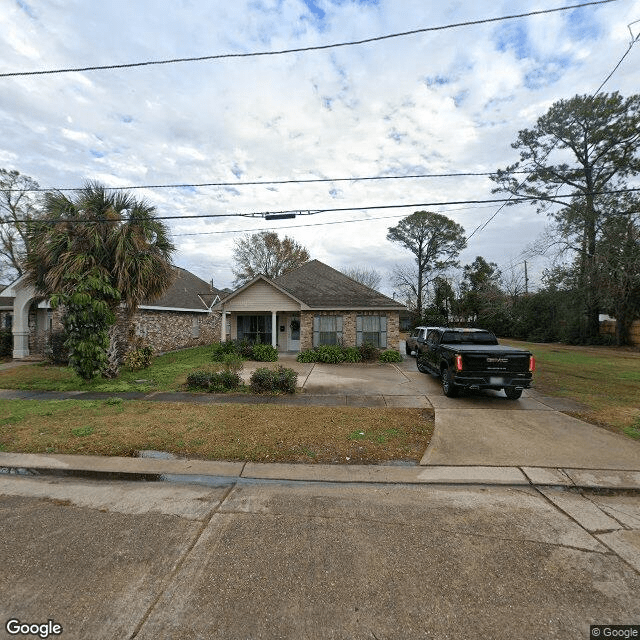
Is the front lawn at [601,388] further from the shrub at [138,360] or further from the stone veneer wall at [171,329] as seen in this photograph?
the stone veneer wall at [171,329]

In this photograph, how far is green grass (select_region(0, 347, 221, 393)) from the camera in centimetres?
950

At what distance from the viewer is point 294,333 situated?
1864 centimetres

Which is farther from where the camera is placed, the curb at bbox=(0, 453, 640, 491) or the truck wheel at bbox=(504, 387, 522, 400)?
the truck wheel at bbox=(504, 387, 522, 400)

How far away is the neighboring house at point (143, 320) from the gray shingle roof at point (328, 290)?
623cm

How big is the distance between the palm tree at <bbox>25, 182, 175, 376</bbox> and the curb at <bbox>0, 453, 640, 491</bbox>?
6.63 metres

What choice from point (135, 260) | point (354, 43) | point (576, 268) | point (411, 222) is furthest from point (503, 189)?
point (135, 260)

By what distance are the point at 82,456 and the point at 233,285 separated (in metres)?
36.0

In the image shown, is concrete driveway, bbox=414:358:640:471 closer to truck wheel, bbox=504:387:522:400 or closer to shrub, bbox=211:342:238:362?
truck wheel, bbox=504:387:522:400

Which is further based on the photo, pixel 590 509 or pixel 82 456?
pixel 82 456

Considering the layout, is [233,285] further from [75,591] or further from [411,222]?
[75,591]

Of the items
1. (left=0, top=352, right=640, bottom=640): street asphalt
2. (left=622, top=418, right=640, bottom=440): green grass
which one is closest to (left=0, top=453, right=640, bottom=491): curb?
(left=0, top=352, right=640, bottom=640): street asphalt

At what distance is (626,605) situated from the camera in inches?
90.8

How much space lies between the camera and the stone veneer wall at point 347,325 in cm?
1664

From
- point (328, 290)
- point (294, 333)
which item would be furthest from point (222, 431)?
point (328, 290)
